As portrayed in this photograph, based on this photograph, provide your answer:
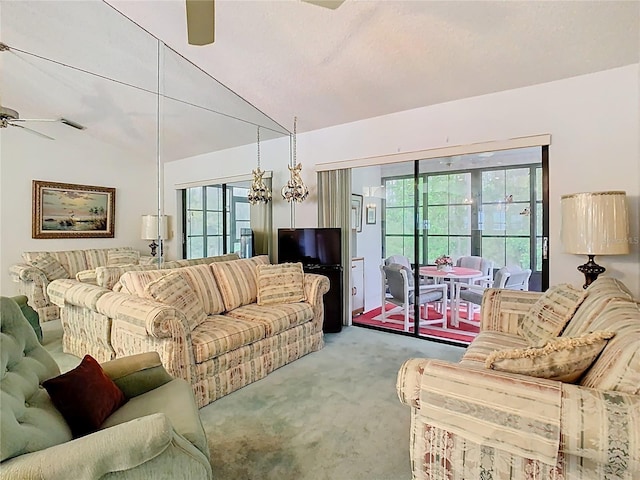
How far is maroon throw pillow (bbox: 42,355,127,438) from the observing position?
1.28 metres

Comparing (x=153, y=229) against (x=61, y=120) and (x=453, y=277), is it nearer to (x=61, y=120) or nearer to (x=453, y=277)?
(x=61, y=120)

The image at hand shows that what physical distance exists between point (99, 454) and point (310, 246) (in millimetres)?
3367

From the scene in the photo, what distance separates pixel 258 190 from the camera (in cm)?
462

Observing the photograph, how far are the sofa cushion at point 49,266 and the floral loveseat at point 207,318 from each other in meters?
0.06

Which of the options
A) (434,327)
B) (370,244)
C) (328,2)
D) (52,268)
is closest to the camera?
(328,2)

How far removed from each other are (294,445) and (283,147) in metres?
3.76

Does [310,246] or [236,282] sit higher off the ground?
[310,246]

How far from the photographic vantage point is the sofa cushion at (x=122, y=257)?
9.24 feet

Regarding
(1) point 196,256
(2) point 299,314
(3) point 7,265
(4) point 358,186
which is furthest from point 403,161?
(3) point 7,265

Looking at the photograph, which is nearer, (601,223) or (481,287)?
(601,223)

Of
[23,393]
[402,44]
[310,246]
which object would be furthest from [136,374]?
[402,44]

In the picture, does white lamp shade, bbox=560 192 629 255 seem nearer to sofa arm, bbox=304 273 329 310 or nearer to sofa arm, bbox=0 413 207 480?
sofa arm, bbox=304 273 329 310

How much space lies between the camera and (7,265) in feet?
7.36

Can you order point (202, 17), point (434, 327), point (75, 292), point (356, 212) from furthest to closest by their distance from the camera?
1. point (356, 212)
2. point (434, 327)
3. point (75, 292)
4. point (202, 17)
